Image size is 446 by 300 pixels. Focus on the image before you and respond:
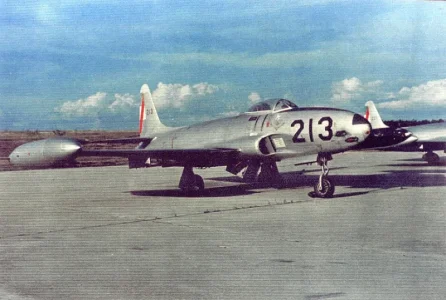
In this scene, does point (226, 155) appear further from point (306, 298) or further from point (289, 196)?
point (306, 298)

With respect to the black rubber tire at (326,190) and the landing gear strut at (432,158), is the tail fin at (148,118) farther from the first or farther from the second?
the landing gear strut at (432,158)

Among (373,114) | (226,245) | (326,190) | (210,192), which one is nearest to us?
(226,245)

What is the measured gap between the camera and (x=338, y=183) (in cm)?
1597

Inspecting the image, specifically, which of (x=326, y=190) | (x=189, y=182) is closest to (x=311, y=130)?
(x=326, y=190)

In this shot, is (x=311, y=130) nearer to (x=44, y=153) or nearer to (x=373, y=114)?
(x=44, y=153)

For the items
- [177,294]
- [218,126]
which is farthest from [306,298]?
[218,126]

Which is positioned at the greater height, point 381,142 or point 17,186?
point 381,142

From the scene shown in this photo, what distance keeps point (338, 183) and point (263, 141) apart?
4129mm

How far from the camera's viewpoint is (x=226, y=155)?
13.5m

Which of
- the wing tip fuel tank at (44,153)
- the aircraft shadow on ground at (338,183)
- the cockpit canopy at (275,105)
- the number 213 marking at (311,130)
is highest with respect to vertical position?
the cockpit canopy at (275,105)

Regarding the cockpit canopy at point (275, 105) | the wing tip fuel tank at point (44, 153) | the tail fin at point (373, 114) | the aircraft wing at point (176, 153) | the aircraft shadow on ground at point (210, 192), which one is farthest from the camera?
the tail fin at point (373, 114)

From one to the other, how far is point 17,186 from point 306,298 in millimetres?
13998

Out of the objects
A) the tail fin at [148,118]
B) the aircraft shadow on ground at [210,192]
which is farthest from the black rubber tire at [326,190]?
the tail fin at [148,118]

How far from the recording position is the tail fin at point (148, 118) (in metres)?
18.0
